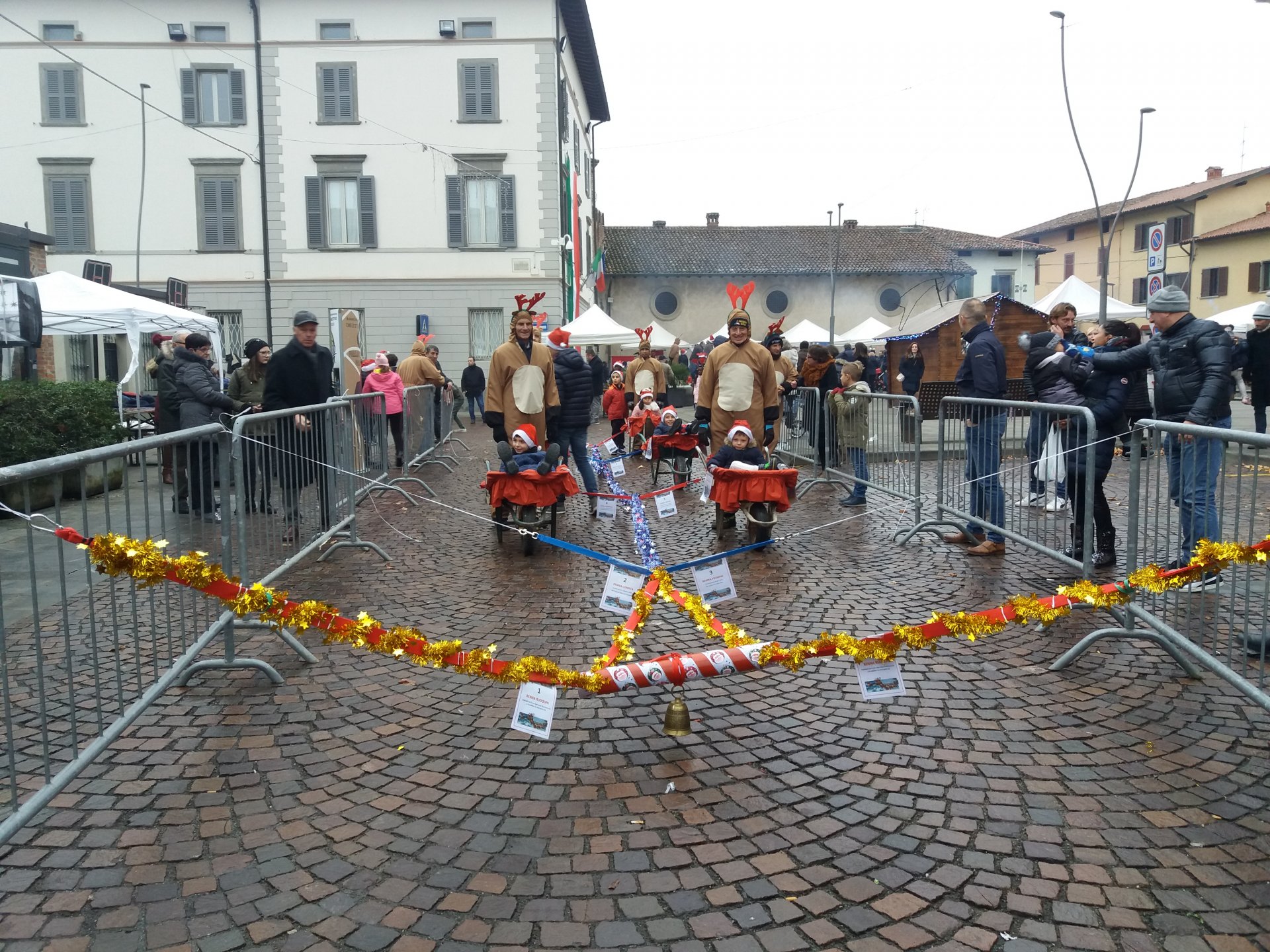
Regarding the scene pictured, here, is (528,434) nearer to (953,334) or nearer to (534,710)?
(534,710)

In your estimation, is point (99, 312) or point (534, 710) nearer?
point (534, 710)

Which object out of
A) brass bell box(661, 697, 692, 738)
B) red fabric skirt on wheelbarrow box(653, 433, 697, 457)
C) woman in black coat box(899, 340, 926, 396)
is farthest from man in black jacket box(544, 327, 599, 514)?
woman in black coat box(899, 340, 926, 396)

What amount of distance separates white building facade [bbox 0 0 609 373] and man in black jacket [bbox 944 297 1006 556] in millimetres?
22120

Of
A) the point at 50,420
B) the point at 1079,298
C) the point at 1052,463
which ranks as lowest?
the point at 1052,463

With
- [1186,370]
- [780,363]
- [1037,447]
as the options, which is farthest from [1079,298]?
[1186,370]

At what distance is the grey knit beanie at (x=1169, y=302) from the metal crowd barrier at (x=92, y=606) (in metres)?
5.61

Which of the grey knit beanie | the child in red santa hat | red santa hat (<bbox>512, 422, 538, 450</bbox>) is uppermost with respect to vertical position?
the grey knit beanie

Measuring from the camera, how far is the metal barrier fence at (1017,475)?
255 inches

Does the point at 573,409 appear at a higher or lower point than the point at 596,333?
lower

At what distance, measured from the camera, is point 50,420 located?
11.0 meters

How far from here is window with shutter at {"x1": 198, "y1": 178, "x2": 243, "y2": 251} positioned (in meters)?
29.2

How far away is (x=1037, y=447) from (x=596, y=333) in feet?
55.4

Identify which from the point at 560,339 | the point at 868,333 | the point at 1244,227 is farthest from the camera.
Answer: the point at 1244,227

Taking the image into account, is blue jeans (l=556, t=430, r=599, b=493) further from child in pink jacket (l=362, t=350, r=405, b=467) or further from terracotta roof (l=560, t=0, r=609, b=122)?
terracotta roof (l=560, t=0, r=609, b=122)
